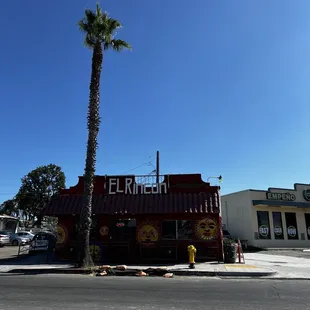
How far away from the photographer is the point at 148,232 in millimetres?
18422

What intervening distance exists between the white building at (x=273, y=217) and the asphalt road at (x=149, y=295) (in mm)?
17324

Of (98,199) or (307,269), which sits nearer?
(307,269)

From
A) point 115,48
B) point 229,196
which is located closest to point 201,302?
point 115,48

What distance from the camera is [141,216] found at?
18609 millimetres

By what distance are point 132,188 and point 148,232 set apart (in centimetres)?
271

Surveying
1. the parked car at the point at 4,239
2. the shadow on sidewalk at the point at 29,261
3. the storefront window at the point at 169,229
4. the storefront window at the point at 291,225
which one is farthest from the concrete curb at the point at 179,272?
the parked car at the point at 4,239

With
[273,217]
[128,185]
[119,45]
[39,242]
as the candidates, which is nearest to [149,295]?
[128,185]

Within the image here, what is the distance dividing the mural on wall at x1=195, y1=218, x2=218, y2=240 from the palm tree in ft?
20.2

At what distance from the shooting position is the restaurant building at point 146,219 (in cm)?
1788

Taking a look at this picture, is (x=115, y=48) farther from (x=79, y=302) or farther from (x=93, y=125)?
(x=79, y=302)

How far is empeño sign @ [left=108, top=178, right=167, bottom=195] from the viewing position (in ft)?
62.1

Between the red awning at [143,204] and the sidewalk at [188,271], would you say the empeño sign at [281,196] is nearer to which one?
the red awning at [143,204]

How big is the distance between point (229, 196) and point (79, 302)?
25.9 meters

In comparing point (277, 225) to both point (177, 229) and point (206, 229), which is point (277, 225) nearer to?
point (206, 229)
